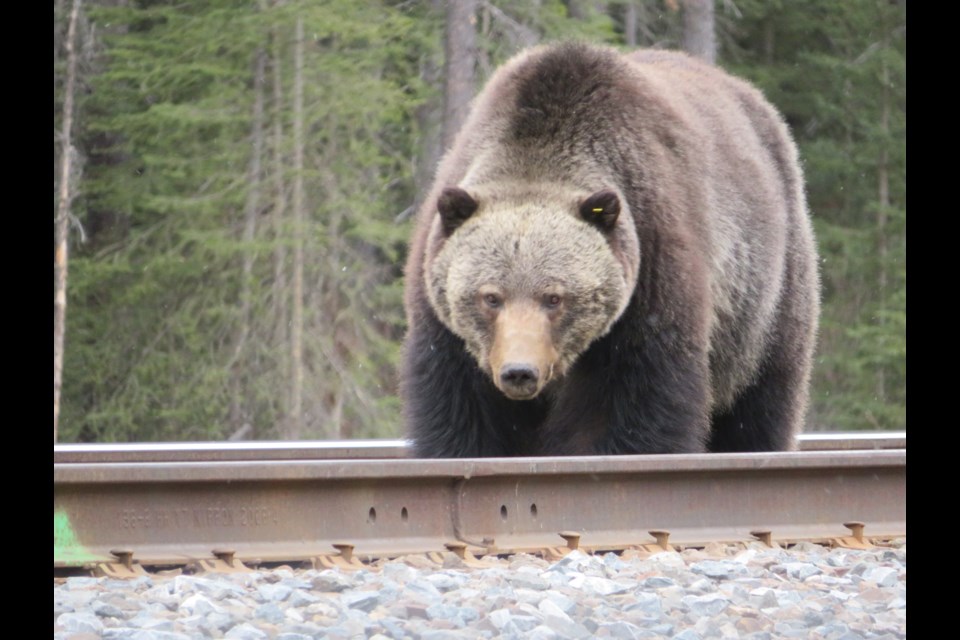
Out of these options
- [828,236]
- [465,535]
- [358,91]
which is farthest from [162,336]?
[465,535]

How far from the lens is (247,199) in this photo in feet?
63.8

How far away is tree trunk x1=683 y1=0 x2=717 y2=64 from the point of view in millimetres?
19820

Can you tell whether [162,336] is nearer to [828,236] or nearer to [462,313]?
[828,236]

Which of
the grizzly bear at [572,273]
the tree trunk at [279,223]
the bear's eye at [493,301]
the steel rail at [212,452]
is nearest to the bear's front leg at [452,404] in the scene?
the grizzly bear at [572,273]

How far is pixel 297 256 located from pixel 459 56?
12.8 feet

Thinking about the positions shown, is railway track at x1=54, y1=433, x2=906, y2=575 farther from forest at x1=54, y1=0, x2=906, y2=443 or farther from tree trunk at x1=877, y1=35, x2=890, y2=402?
tree trunk at x1=877, y1=35, x2=890, y2=402

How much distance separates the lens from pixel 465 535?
491cm

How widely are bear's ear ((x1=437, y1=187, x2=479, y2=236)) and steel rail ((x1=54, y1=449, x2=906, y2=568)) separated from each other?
1.64 m

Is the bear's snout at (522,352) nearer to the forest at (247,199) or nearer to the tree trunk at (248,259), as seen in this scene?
the forest at (247,199)

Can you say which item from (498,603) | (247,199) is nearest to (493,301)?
(498,603)

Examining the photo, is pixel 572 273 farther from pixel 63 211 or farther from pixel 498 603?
pixel 63 211

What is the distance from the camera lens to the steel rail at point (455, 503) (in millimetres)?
4484

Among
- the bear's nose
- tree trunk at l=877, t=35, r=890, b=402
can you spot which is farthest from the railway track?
tree trunk at l=877, t=35, r=890, b=402
